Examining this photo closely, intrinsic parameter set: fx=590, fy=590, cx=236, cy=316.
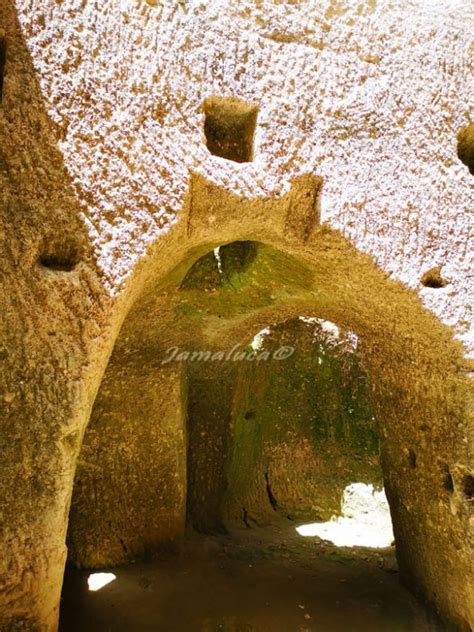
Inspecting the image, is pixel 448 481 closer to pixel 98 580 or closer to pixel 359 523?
pixel 98 580

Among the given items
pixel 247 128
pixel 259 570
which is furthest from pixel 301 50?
pixel 259 570

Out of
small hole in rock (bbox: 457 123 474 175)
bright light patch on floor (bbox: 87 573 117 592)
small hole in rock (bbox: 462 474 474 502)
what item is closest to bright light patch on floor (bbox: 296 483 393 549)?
bright light patch on floor (bbox: 87 573 117 592)

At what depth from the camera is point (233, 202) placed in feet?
8.27

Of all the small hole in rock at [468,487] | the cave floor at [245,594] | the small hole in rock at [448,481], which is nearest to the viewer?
the small hole in rock at [468,487]

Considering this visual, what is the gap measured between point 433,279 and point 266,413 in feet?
10.0

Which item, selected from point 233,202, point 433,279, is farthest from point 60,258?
point 433,279

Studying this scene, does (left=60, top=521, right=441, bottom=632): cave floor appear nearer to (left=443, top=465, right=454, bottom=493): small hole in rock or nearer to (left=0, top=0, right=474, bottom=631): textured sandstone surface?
(left=0, top=0, right=474, bottom=631): textured sandstone surface

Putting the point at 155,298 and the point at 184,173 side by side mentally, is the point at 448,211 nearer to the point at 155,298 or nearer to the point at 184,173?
the point at 184,173

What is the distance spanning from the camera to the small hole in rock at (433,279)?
A: 104 inches

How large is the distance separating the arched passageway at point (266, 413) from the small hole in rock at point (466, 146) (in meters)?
0.81

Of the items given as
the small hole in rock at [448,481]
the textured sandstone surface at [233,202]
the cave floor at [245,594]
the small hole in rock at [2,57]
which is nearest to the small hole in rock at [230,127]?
the textured sandstone surface at [233,202]

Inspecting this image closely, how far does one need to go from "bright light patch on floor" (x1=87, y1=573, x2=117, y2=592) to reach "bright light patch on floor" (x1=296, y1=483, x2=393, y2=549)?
5.94 feet

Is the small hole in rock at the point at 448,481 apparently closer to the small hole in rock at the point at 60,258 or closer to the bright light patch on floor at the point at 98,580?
the small hole in rock at the point at 60,258

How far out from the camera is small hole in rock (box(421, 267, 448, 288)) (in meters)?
2.65
